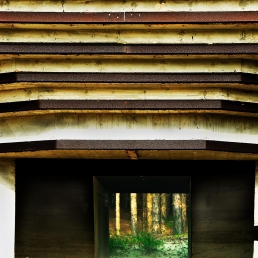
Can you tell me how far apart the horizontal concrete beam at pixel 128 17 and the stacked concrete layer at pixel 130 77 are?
0.01 metres

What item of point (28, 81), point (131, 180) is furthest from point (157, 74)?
point (131, 180)

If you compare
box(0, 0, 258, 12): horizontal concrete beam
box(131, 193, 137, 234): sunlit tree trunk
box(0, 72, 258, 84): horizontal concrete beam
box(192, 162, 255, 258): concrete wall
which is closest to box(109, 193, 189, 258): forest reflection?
box(131, 193, 137, 234): sunlit tree trunk

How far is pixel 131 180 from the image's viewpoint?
15.5 meters

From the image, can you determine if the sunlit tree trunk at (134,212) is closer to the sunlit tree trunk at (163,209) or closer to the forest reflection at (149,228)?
the forest reflection at (149,228)

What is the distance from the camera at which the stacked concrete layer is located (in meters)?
11.3

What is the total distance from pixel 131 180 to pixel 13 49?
4813mm

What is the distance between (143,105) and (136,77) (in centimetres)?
46

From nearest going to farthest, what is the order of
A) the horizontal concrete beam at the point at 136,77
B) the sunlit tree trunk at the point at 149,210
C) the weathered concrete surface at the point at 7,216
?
the horizontal concrete beam at the point at 136,77 < the weathered concrete surface at the point at 7,216 < the sunlit tree trunk at the point at 149,210

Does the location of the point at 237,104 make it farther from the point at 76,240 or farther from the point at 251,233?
the point at 76,240

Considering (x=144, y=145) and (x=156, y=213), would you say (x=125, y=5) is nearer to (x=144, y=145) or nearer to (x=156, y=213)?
(x=144, y=145)

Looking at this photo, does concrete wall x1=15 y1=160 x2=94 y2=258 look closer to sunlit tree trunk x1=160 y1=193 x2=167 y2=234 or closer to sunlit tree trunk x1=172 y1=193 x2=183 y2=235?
sunlit tree trunk x1=172 y1=193 x2=183 y2=235

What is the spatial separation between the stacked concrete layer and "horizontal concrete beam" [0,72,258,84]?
2 cm

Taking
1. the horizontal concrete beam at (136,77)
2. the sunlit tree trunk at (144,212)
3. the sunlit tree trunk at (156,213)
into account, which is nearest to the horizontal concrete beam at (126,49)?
the horizontal concrete beam at (136,77)

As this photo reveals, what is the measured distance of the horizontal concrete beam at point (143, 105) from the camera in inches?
464
